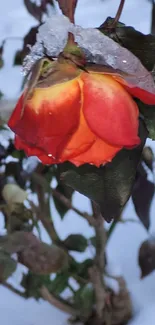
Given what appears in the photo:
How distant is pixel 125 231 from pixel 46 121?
0.90 metres

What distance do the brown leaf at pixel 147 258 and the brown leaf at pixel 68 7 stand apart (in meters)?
0.52

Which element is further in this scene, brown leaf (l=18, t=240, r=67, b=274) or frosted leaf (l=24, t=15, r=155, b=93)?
brown leaf (l=18, t=240, r=67, b=274)

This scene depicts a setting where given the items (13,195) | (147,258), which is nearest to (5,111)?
(13,195)

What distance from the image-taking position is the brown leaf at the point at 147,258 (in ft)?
2.54

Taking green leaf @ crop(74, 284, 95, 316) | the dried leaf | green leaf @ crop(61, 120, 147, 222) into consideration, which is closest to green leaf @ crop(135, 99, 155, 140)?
green leaf @ crop(61, 120, 147, 222)

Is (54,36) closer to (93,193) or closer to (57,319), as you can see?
Result: (93,193)

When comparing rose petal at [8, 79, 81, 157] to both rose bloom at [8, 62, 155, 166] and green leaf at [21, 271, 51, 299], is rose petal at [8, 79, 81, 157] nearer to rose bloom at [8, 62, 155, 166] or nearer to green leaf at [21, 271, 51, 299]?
rose bloom at [8, 62, 155, 166]

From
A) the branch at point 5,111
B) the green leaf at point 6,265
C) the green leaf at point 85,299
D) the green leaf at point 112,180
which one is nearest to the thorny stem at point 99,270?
the green leaf at point 85,299

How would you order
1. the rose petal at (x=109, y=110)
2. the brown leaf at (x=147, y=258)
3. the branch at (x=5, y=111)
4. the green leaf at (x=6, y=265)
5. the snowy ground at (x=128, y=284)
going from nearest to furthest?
the rose petal at (x=109, y=110), the branch at (x=5, y=111), the green leaf at (x=6, y=265), the brown leaf at (x=147, y=258), the snowy ground at (x=128, y=284)

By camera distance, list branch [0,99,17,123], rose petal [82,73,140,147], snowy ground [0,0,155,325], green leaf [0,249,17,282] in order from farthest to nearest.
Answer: snowy ground [0,0,155,325] → green leaf [0,249,17,282] → branch [0,99,17,123] → rose petal [82,73,140,147]

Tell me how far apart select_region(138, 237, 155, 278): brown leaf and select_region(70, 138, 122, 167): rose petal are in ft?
1.68

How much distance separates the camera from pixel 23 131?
0.28 meters

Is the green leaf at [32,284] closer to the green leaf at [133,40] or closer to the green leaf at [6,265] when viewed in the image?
the green leaf at [6,265]

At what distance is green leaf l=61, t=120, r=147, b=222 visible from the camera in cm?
33
